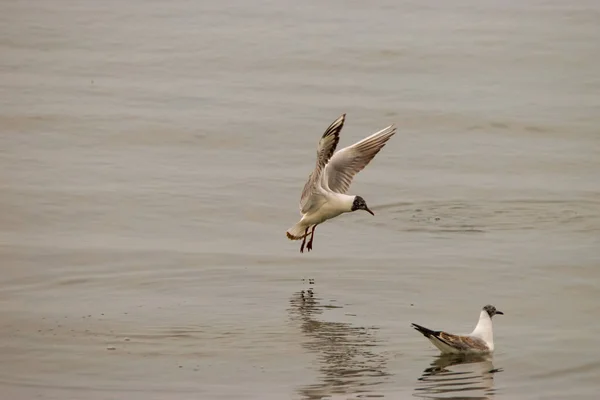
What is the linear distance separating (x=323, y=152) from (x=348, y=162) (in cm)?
93

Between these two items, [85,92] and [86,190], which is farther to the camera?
[85,92]

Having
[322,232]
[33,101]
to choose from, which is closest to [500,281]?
[322,232]

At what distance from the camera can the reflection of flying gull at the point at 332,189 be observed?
514 inches

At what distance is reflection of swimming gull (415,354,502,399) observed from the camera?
9.17 m

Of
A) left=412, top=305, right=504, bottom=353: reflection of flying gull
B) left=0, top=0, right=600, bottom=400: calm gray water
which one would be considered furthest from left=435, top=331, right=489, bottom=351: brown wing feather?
left=0, top=0, right=600, bottom=400: calm gray water

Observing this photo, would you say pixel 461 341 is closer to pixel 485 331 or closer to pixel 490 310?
pixel 485 331

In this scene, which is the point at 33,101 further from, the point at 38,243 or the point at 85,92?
the point at 38,243

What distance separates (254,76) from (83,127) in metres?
3.93

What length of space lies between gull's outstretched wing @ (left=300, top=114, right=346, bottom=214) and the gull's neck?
8.54ft

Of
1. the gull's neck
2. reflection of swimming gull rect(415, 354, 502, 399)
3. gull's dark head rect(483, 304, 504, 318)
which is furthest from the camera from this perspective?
gull's dark head rect(483, 304, 504, 318)

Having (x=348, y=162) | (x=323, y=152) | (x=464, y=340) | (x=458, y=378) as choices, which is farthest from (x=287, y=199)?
(x=458, y=378)

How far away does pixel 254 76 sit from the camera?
21688mm

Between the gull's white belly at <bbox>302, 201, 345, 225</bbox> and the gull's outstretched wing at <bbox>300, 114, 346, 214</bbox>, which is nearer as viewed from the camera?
the gull's outstretched wing at <bbox>300, 114, 346, 214</bbox>

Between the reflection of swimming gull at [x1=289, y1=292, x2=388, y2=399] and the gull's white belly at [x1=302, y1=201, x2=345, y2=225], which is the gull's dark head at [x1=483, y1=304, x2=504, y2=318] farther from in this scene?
the gull's white belly at [x1=302, y1=201, x2=345, y2=225]
